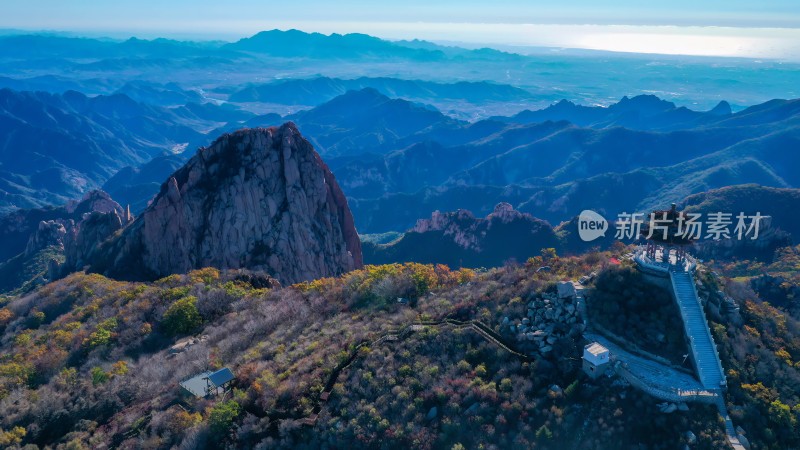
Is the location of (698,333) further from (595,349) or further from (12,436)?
(12,436)

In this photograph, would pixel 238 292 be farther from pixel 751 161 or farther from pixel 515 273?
pixel 751 161

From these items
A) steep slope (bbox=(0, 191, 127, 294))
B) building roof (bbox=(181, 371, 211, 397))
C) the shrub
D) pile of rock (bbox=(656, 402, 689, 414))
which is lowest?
steep slope (bbox=(0, 191, 127, 294))

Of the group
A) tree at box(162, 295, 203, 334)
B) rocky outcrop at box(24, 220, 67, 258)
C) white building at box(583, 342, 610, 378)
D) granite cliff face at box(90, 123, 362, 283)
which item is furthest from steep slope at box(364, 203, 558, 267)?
white building at box(583, 342, 610, 378)

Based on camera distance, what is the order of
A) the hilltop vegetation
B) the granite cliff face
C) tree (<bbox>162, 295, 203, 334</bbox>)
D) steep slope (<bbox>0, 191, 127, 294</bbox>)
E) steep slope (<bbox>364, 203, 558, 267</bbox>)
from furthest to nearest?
steep slope (<bbox>364, 203, 558, 267</bbox>), steep slope (<bbox>0, 191, 127, 294</bbox>), the granite cliff face, tree (<bbox>162, 295, 203, 334</bbox>), the hilltop vegetation

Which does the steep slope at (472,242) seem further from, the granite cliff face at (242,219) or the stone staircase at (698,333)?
the stone staircase at (698,333)

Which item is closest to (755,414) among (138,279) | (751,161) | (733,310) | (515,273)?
(733,310)

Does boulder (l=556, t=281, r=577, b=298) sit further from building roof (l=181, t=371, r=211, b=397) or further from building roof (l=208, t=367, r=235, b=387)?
building roof (l=181, t=371, r=211, b=397)

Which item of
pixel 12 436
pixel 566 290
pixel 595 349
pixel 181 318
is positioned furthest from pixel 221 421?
pixel 566 290
